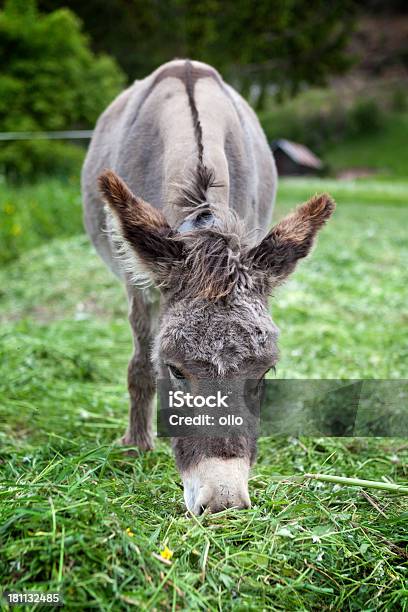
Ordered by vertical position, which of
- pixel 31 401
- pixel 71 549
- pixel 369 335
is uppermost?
pixel 71 549

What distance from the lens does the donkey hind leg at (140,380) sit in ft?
13.5

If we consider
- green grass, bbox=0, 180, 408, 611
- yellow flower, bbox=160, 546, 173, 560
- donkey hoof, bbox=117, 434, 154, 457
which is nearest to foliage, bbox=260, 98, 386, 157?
green grass, bbox=0, 180, 408, 611

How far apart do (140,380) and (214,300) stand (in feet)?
5.34

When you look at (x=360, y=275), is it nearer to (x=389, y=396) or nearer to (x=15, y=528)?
(x=389, y=396)

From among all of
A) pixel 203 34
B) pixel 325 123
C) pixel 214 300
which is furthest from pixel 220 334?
pixel 325 123

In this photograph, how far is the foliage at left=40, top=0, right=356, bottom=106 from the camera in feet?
94.3

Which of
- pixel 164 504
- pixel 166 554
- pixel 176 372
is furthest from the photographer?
pixel 164 504

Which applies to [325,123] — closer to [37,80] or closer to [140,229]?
[37,80]

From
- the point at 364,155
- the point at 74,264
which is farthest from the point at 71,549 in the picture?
the point at 364,155

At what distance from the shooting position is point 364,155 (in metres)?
37.9

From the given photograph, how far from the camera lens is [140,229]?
297 cm

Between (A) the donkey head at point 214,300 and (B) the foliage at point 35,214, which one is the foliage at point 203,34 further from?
(A) the donkey head at point 214,300

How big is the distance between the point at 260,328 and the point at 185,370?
356 millimetres

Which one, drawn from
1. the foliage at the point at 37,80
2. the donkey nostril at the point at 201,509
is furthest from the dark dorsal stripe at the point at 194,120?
the foliage at the point at 37,80
